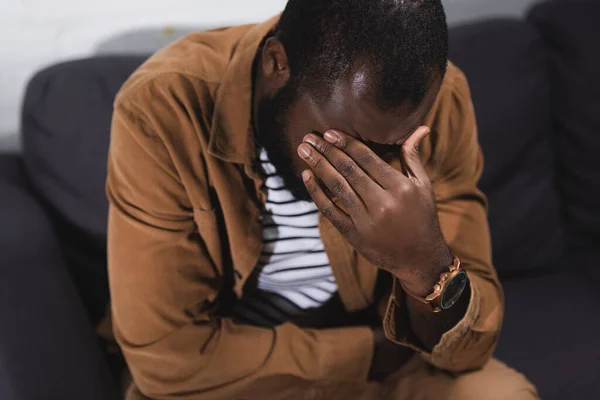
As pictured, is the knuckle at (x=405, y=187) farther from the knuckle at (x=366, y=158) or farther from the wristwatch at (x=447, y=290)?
the wristwatch at (x=447, y=290)

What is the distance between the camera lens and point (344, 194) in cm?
83

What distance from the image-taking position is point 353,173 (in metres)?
0.82

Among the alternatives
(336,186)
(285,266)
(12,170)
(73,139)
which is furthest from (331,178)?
(12,170)

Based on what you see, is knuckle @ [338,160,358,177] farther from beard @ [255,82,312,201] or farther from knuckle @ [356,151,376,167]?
beard @ [255,82,312,201]

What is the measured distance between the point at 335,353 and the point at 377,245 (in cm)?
32

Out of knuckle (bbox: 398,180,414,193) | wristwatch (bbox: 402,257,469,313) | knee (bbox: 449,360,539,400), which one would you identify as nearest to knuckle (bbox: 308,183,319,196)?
knuckle (bbox: 398,180,414,193)

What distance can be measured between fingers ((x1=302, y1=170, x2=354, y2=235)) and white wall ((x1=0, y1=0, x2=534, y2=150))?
2.42 ft

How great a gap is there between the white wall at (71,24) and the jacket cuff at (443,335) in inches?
30.8

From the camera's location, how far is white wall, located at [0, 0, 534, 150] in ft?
4.37

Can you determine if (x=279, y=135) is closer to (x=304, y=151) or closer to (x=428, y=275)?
(x=304, y=151)

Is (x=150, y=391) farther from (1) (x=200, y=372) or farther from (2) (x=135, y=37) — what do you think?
(2) (x=135, y=37)

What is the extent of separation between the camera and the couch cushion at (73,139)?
48.8 inches

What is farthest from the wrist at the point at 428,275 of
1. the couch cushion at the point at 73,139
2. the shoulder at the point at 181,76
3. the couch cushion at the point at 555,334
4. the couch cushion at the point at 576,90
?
the couch cushion at the point at 576,90

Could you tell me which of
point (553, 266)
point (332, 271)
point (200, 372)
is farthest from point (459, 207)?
point (553, 266)
